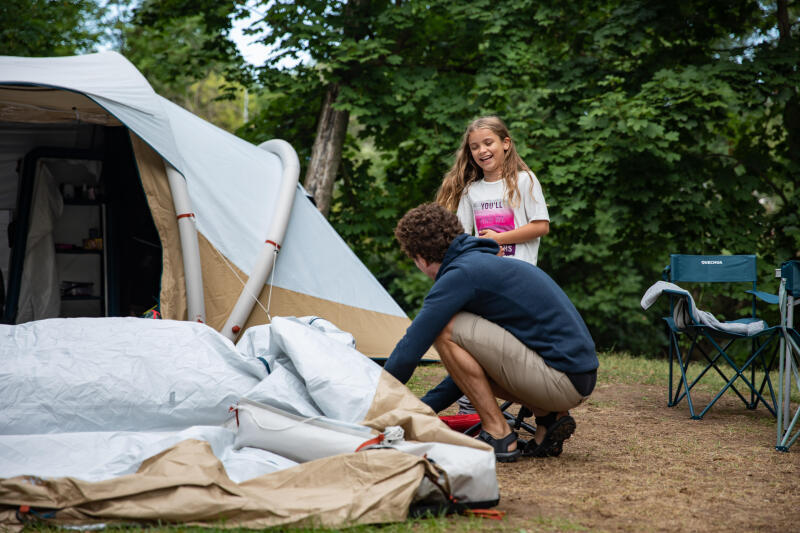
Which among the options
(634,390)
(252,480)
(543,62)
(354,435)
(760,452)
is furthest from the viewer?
(543,62)

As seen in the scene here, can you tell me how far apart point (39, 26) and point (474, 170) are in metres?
6.98

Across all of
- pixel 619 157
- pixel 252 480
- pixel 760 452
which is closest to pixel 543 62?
pixel 619 157

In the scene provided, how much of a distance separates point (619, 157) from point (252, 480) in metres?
5.45

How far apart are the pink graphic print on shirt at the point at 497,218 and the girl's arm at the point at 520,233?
74 mm

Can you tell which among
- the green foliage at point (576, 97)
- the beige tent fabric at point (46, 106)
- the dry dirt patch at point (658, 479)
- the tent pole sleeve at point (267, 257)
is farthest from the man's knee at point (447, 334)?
the green foliage at point (576, 97)

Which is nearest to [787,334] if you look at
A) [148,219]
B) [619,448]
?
[619,448]

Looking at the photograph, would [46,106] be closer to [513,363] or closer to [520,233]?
[520,233]

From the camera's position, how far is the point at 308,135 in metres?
8.93

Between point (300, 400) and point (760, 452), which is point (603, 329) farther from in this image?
point (300, 400)

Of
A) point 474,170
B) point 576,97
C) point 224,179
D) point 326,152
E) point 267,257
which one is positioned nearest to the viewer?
point 474,170

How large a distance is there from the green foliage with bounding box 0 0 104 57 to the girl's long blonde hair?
262 inches

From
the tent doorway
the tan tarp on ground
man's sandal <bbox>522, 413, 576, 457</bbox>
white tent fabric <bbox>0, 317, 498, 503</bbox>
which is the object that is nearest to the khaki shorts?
man's sandal <bbox>522, 413, 576, 457</bbox>

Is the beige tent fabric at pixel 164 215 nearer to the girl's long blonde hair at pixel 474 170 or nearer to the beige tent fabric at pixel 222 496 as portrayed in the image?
the girl's long blonde hair at pixel 474 170

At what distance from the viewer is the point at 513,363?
274 centimetres
